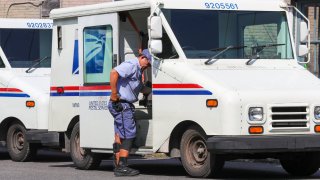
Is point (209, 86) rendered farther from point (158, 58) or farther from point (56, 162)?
point (56, 162)

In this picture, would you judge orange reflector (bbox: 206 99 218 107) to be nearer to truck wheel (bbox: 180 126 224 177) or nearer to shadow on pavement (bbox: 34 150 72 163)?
truck wheel (bbox: 180 126 224 177)

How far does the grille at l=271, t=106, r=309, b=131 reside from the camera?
42.0 feet

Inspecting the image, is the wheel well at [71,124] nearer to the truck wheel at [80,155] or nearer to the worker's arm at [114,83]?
the truck wheel at [80,155]

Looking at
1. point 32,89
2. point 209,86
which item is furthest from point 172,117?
point 32,89

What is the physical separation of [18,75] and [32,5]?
9047 mm

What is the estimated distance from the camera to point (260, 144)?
12609 millimetres

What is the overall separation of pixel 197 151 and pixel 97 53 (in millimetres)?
2582

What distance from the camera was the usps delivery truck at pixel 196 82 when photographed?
12.8 m

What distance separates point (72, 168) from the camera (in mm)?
15883

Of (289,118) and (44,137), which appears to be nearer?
(289,118)

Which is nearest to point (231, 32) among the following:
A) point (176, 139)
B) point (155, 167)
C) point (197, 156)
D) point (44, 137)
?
point (176, 139)

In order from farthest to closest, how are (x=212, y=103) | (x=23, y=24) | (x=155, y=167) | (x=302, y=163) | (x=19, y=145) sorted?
(x=23, y=24), (x=19, y=145), (x=155, y=167), (x=302, y=163), (x=212, y=103)

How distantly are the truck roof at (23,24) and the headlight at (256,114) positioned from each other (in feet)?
22.8

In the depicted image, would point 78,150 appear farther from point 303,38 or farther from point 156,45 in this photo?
point 303,38
